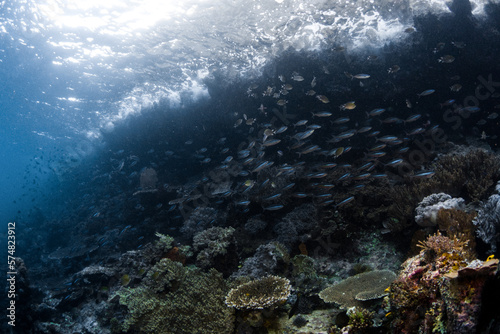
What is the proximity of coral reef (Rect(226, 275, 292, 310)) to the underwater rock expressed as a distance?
→ 365cm

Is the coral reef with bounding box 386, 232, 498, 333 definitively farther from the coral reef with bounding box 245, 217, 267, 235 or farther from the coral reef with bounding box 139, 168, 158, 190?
the coral reef with bounding box 139, 168, 158, 190

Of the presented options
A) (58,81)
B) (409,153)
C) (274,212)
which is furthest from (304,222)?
(58,81)

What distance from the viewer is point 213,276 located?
5.55 metres

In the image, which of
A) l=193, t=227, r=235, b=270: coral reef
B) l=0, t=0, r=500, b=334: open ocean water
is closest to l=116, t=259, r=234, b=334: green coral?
l=0, t=0, r=500, b=334: open ocean water

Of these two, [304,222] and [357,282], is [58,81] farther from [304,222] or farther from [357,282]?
[357,282]

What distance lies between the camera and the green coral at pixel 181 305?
4.64 m

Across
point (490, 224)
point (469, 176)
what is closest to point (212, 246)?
point (490, 224)

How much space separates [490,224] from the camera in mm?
4551

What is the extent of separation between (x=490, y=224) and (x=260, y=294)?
4461 mm

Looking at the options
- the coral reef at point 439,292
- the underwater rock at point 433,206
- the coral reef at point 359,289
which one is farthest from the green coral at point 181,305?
the underwater rock at point 433,206

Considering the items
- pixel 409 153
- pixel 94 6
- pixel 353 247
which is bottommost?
pixel 353 247

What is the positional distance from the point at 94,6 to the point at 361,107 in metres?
14.0

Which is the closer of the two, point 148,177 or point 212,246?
point 212,246

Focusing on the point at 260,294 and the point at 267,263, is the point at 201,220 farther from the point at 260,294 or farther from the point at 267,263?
the point at 260,294
